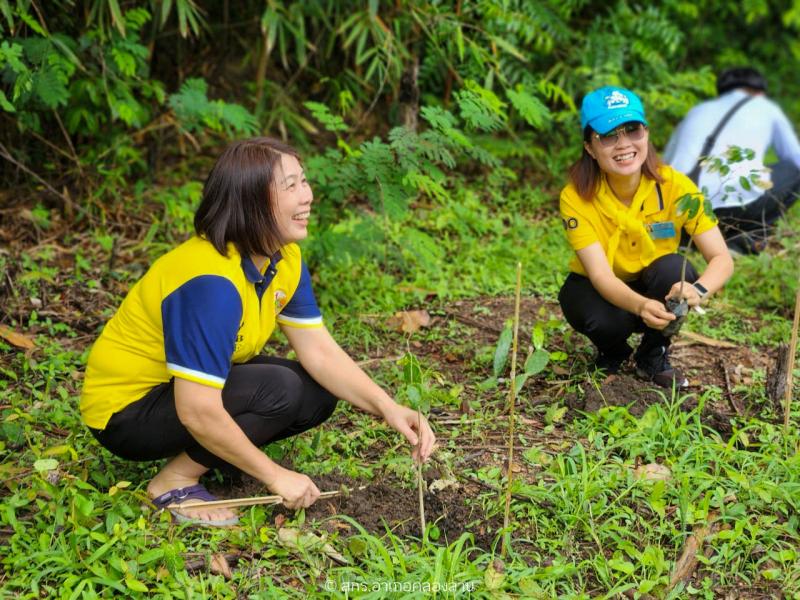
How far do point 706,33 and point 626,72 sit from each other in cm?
158

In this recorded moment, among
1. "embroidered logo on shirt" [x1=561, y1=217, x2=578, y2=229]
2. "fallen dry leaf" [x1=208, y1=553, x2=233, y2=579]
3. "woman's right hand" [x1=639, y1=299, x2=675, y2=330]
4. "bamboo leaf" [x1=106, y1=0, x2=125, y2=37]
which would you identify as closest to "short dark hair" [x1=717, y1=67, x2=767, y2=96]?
"embroidered logo on shirt" [x1=561, y1=217, x2=578, y2=229]

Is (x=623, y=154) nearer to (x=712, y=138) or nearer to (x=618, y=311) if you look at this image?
(x=618, y=311)

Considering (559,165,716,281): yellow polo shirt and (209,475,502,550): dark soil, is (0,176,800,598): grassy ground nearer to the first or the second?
(209,475,502,550): dark soil

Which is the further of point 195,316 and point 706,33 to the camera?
point 706,33

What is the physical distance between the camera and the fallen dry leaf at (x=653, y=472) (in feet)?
8.82

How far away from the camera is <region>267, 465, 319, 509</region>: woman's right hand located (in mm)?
2420

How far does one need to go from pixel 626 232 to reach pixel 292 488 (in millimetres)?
1549

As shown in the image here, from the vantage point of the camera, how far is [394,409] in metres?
2.53

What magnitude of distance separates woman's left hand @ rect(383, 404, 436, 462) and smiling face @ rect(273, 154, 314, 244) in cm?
56

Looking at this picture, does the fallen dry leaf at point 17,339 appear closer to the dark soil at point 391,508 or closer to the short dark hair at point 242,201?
the dark soil at point 391,508

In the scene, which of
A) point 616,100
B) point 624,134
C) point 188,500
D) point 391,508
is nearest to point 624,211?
point 624,134

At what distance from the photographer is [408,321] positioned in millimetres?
3906

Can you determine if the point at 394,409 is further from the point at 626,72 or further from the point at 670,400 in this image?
the point at 626,72

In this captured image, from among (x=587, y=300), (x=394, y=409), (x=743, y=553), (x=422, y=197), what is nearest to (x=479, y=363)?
(x=587, y=300)
